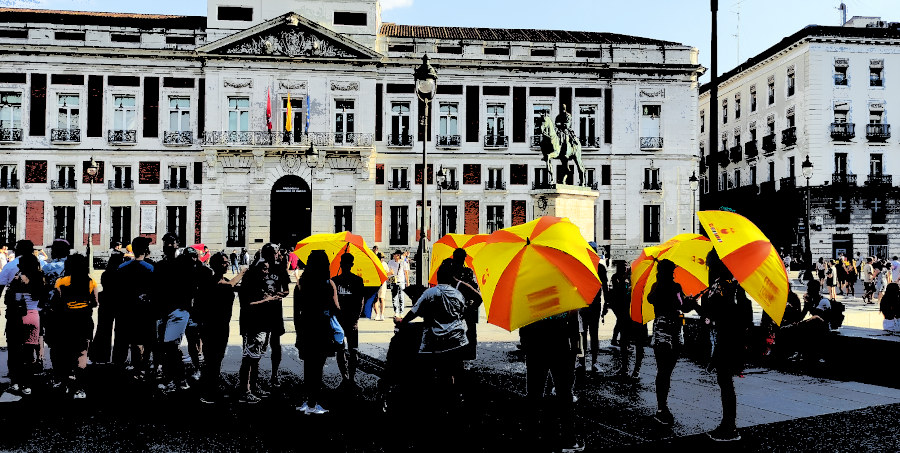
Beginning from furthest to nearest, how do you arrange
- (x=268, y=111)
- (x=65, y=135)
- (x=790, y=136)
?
1. (x=790, y=136)
2. (x=65, y=135)
3. (x=268, y=111)

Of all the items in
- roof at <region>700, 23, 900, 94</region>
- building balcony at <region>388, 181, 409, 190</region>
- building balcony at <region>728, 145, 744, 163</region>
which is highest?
roof at <region>700, 23, 900, 94</region>

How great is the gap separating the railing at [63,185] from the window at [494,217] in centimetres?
2438

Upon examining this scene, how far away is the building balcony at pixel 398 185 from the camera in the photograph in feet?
144

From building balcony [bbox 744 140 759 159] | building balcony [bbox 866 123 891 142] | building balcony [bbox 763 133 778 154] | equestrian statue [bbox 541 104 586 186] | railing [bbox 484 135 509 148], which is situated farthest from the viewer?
building balcony [bbox 744 140 759 159]

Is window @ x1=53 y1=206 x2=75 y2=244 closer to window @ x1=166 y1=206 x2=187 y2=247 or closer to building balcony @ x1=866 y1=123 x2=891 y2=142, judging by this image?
window @ x1=166 y1=206 x2=187 y2=247

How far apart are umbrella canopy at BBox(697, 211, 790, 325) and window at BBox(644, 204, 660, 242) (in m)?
40.3

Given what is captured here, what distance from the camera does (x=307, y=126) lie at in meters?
42.0

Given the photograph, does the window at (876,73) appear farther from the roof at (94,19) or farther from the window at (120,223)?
the window at (120,223)

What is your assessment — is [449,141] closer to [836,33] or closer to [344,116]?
[344,116]

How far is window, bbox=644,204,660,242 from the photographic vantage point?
45.5 meters

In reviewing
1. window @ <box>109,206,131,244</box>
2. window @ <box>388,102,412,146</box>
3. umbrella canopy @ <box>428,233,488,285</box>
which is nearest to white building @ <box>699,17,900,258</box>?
window @ <box>388,102,412,146</box>

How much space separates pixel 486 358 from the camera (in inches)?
469

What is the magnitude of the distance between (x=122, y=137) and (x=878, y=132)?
153ft

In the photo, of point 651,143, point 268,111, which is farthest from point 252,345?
point 651,143
